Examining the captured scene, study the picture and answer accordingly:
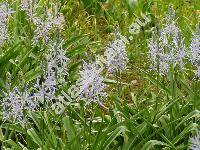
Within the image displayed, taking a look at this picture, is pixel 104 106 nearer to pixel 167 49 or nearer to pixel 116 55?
pixel 116 55

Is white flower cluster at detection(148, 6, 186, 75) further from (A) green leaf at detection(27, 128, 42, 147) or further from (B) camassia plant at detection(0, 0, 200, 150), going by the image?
(A) green leaf at detection(27, 128, 42, 147)

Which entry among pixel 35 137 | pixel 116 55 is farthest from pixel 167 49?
pixel 35 137

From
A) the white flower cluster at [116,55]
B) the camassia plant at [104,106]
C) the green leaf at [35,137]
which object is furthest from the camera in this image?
the green leaf at [35,137]

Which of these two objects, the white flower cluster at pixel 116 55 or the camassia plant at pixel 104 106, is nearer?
the camassia plant at pixel 104 106

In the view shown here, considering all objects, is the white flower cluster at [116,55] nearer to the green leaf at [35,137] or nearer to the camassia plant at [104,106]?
the camassia plant at [104,106]

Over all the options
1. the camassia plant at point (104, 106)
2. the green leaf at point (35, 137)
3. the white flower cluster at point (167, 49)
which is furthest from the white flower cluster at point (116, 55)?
the green leaf at point (35, 137)

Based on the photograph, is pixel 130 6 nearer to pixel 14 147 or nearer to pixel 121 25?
pixel 121 25

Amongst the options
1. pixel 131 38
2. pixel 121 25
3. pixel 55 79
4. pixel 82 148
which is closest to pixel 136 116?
pixel 82 148

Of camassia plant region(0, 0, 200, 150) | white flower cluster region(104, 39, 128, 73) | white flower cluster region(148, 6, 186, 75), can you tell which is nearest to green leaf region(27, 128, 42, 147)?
camassia plant region(0, 0, 200, 150)
